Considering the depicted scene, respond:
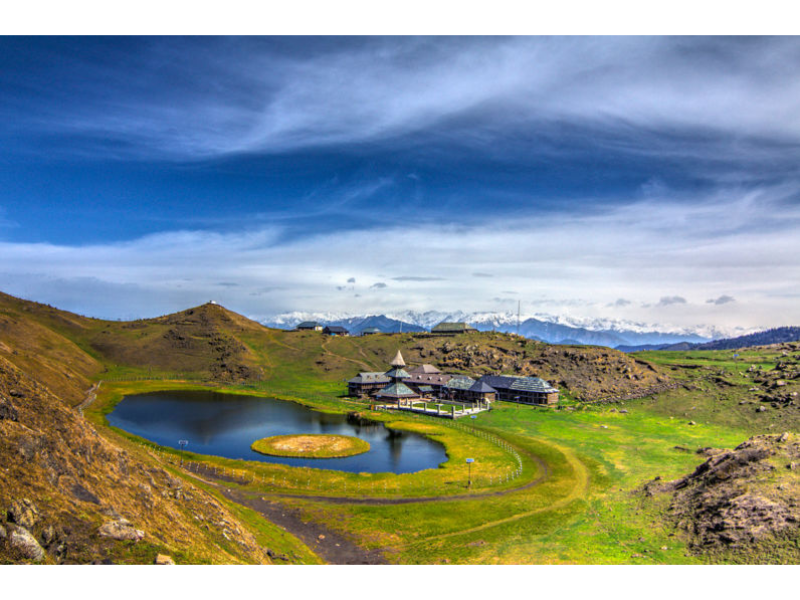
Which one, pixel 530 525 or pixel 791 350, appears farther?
pixel 791 350

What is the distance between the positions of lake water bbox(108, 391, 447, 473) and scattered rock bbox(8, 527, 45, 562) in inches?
2108

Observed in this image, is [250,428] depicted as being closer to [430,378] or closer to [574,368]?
[430,378]

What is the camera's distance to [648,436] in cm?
9644

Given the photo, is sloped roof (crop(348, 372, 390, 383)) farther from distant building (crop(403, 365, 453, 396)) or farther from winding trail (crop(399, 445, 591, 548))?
winding trail (crop(399, 445, 591, 548))

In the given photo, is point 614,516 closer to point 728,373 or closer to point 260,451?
point 260,451

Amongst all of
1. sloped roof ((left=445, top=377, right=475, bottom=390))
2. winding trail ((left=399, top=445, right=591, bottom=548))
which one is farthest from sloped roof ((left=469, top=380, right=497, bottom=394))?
winding trail ((left=399, top=445, right=591, bottom=548))

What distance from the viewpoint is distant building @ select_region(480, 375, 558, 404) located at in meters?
138

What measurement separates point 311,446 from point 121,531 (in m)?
59.8

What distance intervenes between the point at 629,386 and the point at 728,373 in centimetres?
3200

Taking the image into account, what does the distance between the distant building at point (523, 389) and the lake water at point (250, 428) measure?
51.4 metres

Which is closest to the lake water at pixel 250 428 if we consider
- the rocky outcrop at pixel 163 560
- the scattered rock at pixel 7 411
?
the rocky outcrop at pixel 163 560

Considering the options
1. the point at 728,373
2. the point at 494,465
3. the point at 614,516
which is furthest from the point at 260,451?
the point at 728,373

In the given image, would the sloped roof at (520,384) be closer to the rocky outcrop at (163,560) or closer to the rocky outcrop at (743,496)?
the rocky outcrop at (743,496)
